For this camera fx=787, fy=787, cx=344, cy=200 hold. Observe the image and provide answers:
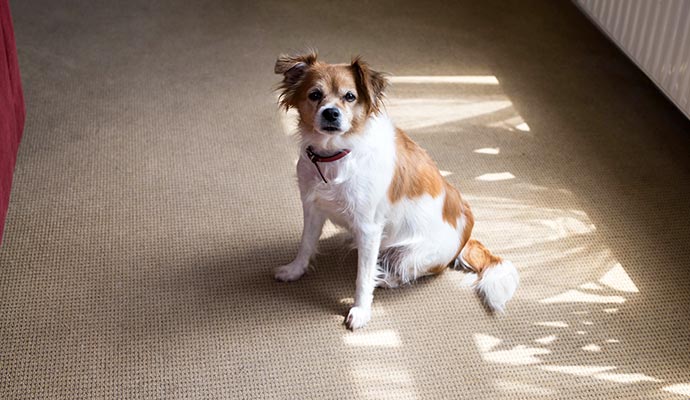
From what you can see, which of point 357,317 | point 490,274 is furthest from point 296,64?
point 490,274

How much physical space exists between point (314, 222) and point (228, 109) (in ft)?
2.93

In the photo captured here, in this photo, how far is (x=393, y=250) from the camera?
2061 mm

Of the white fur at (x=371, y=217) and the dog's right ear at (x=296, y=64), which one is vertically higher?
the dog's right ear at (x=296, y=64)

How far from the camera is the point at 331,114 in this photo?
5.74ft

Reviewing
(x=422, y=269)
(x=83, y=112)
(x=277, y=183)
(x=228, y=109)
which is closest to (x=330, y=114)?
(x=422, y=269)

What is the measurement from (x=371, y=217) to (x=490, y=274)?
1.26 feet

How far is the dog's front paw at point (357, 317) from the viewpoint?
1.97 meters

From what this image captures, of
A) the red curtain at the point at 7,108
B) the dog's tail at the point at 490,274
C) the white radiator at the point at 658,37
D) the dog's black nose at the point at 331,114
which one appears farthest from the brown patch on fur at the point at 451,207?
the red curtain at the point at 7,108

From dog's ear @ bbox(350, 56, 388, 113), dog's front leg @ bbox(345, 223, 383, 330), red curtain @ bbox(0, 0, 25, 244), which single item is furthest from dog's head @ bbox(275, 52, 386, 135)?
red curtain @ bbox(0, 0, 25, 244)

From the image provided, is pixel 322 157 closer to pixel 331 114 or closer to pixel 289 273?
pixel 331 114

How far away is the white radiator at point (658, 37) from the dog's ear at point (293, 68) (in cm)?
133

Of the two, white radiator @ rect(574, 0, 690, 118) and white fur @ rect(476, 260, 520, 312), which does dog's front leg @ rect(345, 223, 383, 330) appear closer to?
Answer: white fur @ rect(476, 260, 520, 312)

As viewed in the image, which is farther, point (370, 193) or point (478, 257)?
point (478, 257)

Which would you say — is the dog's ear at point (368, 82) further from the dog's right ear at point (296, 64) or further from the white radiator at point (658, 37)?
the white radiator at point (658, 37)
